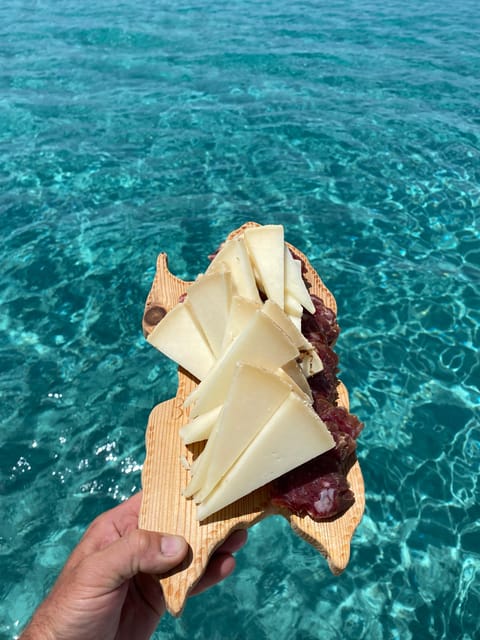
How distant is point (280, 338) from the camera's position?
2.84 meters

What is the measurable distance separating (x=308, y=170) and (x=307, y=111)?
3203 mm

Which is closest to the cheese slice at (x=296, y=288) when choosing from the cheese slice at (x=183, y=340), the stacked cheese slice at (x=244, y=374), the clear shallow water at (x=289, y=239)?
the stacked cheese slice at (x=244, y=374)

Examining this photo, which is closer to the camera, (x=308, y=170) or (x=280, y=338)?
(x=280, y=338)

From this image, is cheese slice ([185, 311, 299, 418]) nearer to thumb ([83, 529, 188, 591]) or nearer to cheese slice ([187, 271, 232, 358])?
cheese slice ([187, 271, 232, 358])

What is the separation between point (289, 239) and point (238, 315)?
5067 mm

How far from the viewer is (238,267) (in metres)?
3.50

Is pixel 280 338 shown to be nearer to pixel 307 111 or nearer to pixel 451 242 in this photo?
pixel 451 242

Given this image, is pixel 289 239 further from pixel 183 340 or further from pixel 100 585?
pixel 100 585

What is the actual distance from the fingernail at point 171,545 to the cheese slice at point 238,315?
1.17m

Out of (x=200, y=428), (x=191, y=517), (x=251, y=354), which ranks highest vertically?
(x=251, y=354)

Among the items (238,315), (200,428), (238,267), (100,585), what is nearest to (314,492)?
(200,428)

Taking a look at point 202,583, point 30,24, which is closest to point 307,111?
point 202,583

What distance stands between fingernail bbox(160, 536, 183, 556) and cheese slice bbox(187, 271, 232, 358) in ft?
4.02

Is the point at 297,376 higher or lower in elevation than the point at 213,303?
lower
